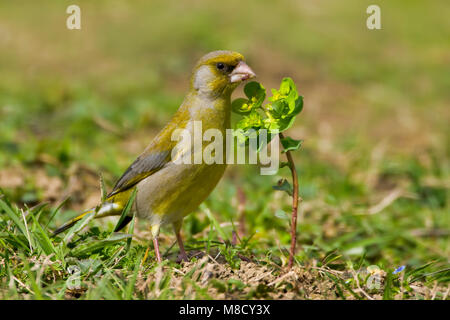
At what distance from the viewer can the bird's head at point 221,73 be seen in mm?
4031

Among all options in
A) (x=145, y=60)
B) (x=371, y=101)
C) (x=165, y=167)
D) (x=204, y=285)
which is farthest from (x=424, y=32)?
(x=204, y=285)

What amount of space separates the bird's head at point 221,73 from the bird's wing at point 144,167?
517mm

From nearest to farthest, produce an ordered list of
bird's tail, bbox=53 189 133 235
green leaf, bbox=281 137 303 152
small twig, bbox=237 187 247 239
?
green leaf, bbox=281 137 303 152
bird's tail, bbox=53 189 133 235
small twig, bbox=237 187 247 239

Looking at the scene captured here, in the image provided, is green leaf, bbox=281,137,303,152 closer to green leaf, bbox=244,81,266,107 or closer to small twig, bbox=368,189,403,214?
green leaf, bbox=244,81,266,107

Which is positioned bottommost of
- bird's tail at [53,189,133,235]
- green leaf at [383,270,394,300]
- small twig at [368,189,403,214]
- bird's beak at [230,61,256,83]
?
small twig at [368,189,403,214]

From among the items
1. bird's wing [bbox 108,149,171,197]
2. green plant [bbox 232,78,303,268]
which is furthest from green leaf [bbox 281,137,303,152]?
bird's wing [bbox 108,149,171,197]

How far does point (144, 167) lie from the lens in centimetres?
415

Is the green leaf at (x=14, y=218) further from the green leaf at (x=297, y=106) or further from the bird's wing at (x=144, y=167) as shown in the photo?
the green leaf at (x=297, y=106)

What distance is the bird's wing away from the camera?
4070 mm

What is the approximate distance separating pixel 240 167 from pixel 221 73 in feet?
9.95

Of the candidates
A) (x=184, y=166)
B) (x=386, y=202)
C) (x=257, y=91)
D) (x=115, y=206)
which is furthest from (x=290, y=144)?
(x=386, y=202)

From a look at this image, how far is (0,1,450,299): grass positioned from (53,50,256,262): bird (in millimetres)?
232
